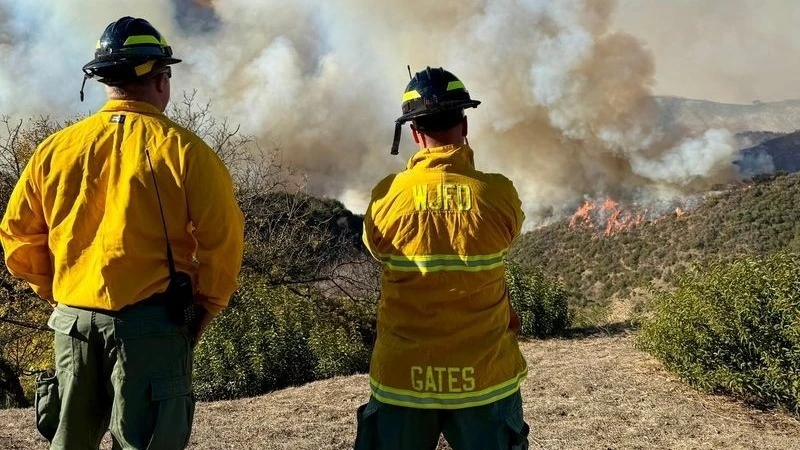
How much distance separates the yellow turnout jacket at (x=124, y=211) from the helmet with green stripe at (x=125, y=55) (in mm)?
100

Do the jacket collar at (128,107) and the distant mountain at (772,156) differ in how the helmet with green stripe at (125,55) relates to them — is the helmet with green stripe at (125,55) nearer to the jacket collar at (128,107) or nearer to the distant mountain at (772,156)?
the jacket collar at (128,107)

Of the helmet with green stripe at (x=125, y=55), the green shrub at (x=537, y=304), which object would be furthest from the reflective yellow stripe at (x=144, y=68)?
the green shrub at (x=537, y=304)

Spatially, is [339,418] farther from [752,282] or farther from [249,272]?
[249,272]

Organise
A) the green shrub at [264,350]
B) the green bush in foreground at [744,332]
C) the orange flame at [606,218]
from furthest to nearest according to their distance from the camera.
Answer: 1. the orange flame at [606,218]
2. the green shrub at [264,350]
3. the green bush in foreground at [744,332]

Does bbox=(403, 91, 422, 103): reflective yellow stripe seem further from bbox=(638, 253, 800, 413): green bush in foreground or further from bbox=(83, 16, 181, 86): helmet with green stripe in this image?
bbox=(638, 253, 800, 413): green bush in foreground

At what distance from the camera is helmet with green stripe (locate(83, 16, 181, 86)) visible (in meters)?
2.08

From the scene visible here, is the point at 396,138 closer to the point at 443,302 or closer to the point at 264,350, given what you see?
the point at 443,302

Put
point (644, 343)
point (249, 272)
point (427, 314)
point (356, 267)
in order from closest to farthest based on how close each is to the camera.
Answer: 1. point (427, 314)
2. point (644, 343)
3. point (249, 272)
4. point (356, 267)

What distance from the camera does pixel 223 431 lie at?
4.90 metres

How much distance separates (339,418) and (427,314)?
3.56m

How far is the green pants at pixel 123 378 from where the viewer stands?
1.92 m

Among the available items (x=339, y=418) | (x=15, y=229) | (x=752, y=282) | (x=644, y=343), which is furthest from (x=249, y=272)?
(x=15, y=229)

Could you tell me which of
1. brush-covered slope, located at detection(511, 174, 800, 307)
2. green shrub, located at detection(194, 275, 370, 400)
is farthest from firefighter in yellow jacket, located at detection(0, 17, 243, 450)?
brush-covered slope, located at detection(511, 174, 800, 307)

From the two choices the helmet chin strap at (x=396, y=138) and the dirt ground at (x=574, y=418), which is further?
the dirt ground at (x=574, y=418)
